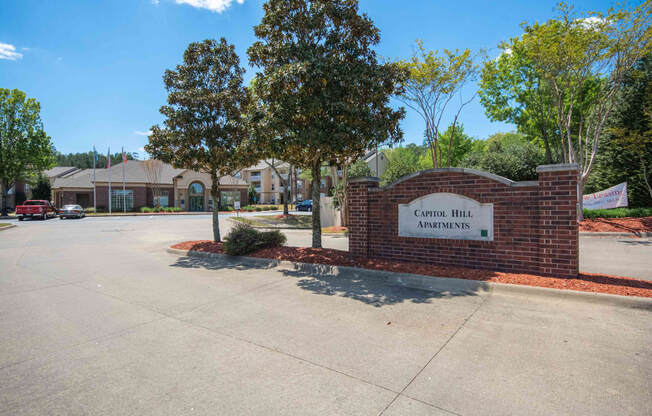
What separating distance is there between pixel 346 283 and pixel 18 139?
1983 inches

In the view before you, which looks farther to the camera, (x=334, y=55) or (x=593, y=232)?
(x=593, y=232)

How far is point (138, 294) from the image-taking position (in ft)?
21.9

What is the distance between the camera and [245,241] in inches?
406

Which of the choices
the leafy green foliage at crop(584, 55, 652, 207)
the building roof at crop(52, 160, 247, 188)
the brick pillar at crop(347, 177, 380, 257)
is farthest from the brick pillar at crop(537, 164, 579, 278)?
the building roof at crop(52, 160, 247, 188)

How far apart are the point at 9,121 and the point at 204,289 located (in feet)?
160

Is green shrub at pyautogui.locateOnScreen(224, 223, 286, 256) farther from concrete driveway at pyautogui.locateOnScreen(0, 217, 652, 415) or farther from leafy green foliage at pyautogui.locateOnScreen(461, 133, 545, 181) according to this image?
leafy green foliage at pyautogui.locateOnScreen(461, 133, 545, 181)

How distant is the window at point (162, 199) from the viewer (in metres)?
49.1

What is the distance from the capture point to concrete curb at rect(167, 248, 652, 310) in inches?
212

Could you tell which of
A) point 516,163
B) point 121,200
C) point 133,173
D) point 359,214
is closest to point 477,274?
point 359,214

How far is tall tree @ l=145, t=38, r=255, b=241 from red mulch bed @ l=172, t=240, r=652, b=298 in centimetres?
413

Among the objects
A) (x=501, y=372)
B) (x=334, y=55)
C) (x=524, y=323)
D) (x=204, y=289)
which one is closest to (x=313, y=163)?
(x=334, y=55)

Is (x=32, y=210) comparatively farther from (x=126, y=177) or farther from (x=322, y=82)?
(x=322, y=82)

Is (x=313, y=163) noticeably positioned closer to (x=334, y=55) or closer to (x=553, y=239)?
(x=334, y=55)

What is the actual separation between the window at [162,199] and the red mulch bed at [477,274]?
44999 mm
